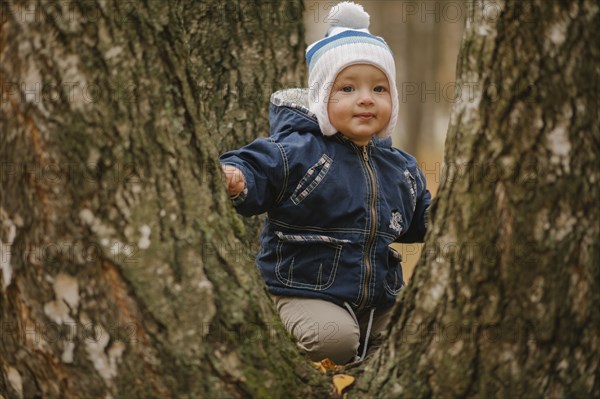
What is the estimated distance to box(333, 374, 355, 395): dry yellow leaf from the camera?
7.62 ft

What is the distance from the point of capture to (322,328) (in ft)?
9.95

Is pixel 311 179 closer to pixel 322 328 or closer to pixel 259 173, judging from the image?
pixel 259 173

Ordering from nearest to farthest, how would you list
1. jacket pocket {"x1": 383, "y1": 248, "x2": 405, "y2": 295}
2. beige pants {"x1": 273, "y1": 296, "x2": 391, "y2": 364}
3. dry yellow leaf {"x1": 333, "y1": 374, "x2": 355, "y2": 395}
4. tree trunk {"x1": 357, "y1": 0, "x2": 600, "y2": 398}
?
tree trunk {"x1": 357, "y1": 0, "x2": 600, "y2": 398}
dry yellow leaf {"x1": 333, "y1": 374, "x2": 355, "y2": 395}
beige pants {"x1": 273, "y1": 296, "x2": 391, "y2": 364}
jacket pocket {"x1": 383, "y1": 248, "x2": 405, "y2": 295}

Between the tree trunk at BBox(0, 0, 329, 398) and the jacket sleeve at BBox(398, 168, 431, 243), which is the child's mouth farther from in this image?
the tree trunk at BBox(0, 0, 329, 398)

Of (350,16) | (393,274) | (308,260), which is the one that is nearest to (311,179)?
(308,260)

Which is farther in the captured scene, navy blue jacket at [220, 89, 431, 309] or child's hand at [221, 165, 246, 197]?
navy blue jacket at [220, 89, 431, 309]

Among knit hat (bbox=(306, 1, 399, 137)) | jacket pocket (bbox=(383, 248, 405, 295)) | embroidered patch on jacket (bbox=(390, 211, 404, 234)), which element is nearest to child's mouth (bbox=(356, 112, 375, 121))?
knit hat (bbox=(306, 1, 399, 137))

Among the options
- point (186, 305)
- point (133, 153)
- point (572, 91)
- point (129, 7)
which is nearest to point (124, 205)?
point (133, 153)

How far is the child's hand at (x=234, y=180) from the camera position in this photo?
9.25ft

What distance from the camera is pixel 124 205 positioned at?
199 cm

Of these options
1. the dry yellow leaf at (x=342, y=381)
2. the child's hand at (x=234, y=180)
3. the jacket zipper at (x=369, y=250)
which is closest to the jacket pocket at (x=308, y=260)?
the jacket zipper at (x=369, y=250)

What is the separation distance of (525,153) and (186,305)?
93 cm

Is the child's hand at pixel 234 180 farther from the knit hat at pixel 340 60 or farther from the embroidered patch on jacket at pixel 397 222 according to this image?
the embroidered patch on jacket at pixel 397 222

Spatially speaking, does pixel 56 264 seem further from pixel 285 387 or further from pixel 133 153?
pixel 285 387
